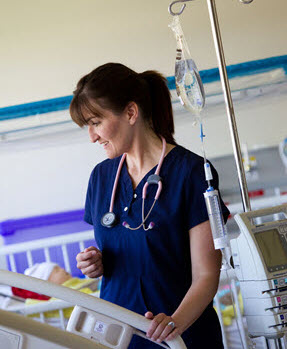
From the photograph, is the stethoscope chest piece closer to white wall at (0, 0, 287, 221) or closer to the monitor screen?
the monitor screen

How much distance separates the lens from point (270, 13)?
4.38 metres

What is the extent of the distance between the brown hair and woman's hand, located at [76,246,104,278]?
0.36 meters

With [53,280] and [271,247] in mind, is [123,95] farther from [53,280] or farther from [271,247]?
[53,280]

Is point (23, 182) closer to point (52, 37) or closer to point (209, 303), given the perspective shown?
point (52, 37)

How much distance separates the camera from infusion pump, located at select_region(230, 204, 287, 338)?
4.55ft

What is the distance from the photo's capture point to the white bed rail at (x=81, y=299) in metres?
1.31

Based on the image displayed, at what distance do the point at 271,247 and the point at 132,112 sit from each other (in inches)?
22.3

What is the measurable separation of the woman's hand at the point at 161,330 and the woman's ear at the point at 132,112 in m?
0.58

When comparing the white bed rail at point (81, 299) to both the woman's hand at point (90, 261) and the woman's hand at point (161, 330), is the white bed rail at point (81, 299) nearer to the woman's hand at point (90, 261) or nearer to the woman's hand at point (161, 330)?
the woman's hand at point (161, 330)

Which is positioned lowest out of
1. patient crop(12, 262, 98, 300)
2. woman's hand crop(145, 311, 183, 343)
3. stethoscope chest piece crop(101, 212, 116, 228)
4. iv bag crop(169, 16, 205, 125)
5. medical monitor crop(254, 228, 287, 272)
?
patient crop(12, 262, 98, 300)

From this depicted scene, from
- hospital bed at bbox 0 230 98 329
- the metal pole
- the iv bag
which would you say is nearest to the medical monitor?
the metal pole

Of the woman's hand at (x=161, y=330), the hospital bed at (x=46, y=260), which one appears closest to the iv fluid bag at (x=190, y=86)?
the woman's hand at (x=161, y=330)

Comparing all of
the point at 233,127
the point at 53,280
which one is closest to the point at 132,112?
the point at 233,127

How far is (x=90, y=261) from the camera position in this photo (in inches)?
65.3
